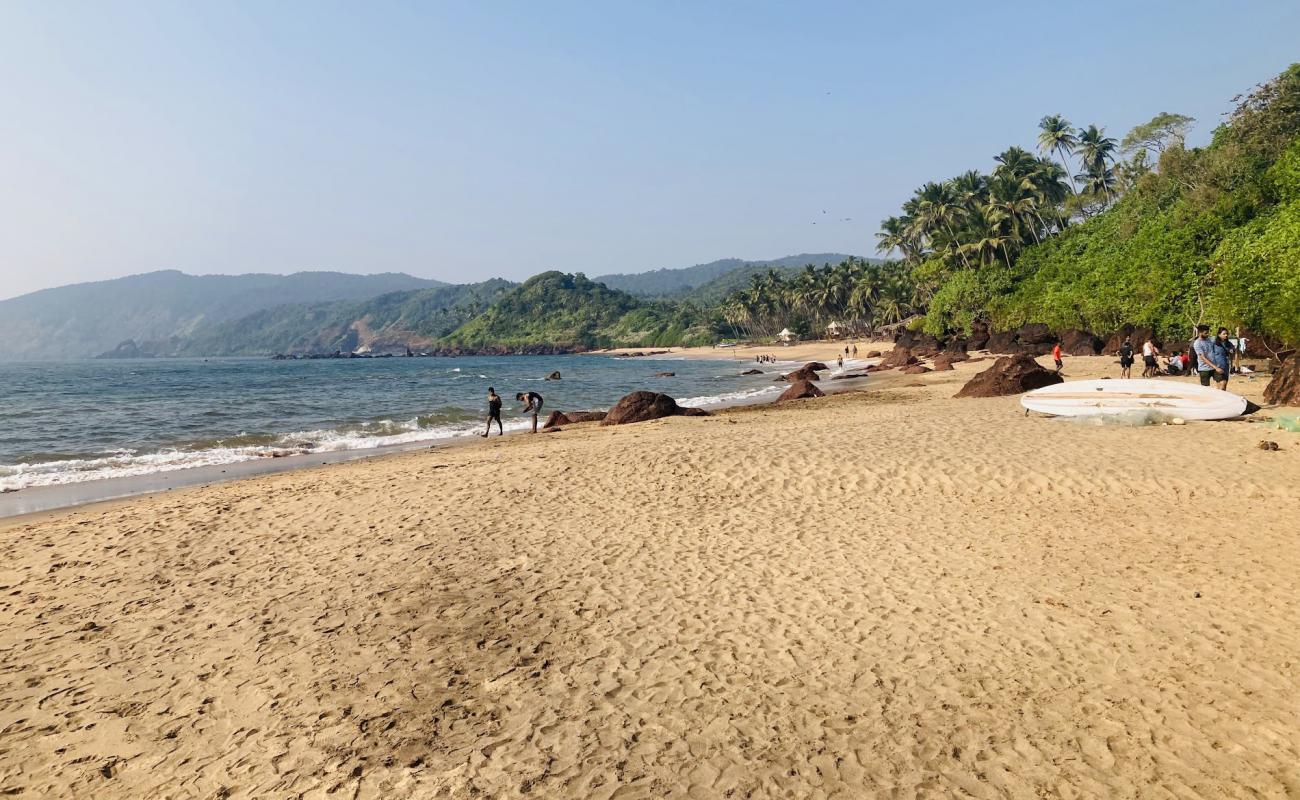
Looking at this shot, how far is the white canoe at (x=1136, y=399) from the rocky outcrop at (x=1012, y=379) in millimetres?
5037

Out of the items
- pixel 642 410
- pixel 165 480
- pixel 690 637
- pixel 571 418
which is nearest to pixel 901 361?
pixel 642 410

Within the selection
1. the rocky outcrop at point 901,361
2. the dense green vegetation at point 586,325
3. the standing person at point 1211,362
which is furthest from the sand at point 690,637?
the dense green vegetation at point 586,325

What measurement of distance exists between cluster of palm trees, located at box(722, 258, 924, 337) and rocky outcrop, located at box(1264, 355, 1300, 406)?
6262cm

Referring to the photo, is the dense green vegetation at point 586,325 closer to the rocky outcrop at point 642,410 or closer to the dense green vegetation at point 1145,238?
the dense green vegetation at point 1145,238

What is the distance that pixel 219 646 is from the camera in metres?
6.22

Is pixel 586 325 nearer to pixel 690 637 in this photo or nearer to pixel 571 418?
pixel 571 418

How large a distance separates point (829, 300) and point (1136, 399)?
299 ft

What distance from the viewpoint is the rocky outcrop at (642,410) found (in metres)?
21.3

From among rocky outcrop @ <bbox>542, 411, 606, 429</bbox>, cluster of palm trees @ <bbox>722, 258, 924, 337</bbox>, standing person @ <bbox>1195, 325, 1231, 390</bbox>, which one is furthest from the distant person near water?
A: cluster of palm trees @ <bbox>722, 258, 924, 337</bbox>

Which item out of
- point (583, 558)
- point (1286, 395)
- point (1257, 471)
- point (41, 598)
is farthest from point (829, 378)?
point (41, 598)

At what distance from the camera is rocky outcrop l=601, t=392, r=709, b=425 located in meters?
21.3

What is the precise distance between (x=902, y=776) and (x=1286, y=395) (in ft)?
55.3

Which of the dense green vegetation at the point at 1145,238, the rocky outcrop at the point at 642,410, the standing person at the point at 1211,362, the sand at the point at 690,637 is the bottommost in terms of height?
the sand at the point at 690,637

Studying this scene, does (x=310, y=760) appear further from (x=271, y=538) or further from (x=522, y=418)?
(x=522, y=418)
